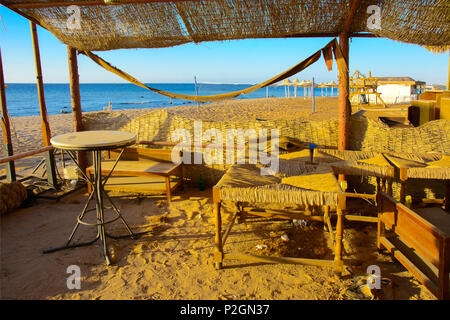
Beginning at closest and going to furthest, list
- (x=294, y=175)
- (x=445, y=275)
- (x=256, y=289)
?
(x=445, y=275) → (x=256, y=289) → (x=294, y=175)

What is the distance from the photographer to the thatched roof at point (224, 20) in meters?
3.41

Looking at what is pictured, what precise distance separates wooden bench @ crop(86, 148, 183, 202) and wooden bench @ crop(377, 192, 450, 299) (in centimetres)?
279

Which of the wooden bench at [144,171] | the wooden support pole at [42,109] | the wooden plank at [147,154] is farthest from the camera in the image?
the wooden plank at [147,154]

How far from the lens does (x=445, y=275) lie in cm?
198

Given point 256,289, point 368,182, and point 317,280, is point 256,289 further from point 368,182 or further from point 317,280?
point 368,182

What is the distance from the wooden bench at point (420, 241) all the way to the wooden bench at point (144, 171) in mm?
2792

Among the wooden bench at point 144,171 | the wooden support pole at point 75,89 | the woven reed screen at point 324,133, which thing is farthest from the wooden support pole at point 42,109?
the woven reed screen at point 324,133

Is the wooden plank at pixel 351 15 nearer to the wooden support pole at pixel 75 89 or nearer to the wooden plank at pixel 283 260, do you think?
the wooden plank at pixel 283 260

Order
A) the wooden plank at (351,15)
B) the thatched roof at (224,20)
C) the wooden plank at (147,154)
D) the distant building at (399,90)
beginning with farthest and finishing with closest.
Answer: the distant building at (399,90) → the wooden plank at (147,154) → the thatched roof at (224,20) → the wooden plank at (351,15)

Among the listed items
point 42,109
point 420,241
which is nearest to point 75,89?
point 42,109

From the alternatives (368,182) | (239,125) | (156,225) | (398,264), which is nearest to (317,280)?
(398,264)

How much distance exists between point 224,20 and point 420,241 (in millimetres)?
3175
